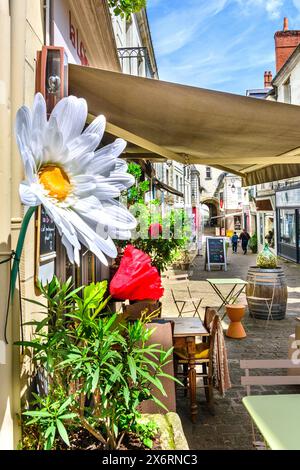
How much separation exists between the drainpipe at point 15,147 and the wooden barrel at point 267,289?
21.4 feet

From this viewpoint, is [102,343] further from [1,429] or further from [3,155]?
[3,155]

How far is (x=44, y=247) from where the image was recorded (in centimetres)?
256

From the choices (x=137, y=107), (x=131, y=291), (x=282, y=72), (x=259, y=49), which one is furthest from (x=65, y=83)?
(x=282, y=72)

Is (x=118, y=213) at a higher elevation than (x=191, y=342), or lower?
higher

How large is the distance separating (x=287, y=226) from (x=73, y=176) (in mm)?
19446

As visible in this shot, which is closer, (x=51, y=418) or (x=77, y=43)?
(x=51, y=418)

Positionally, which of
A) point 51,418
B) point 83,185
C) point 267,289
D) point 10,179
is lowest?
point 267,289

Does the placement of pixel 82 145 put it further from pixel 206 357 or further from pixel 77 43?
pixel 206 357

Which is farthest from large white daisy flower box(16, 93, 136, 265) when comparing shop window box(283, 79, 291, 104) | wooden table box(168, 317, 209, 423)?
shop window box(283, 79, 291, 104)

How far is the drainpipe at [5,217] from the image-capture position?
A: 178cm

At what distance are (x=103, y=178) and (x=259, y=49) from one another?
4308mm

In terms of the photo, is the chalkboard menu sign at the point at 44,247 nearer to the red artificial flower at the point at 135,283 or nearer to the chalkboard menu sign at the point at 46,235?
the chalkboard menu sign at the point at 46,235

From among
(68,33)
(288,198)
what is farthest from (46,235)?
(288,198)

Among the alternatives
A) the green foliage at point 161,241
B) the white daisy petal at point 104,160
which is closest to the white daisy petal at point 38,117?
the white daisy petal at point 104,160
